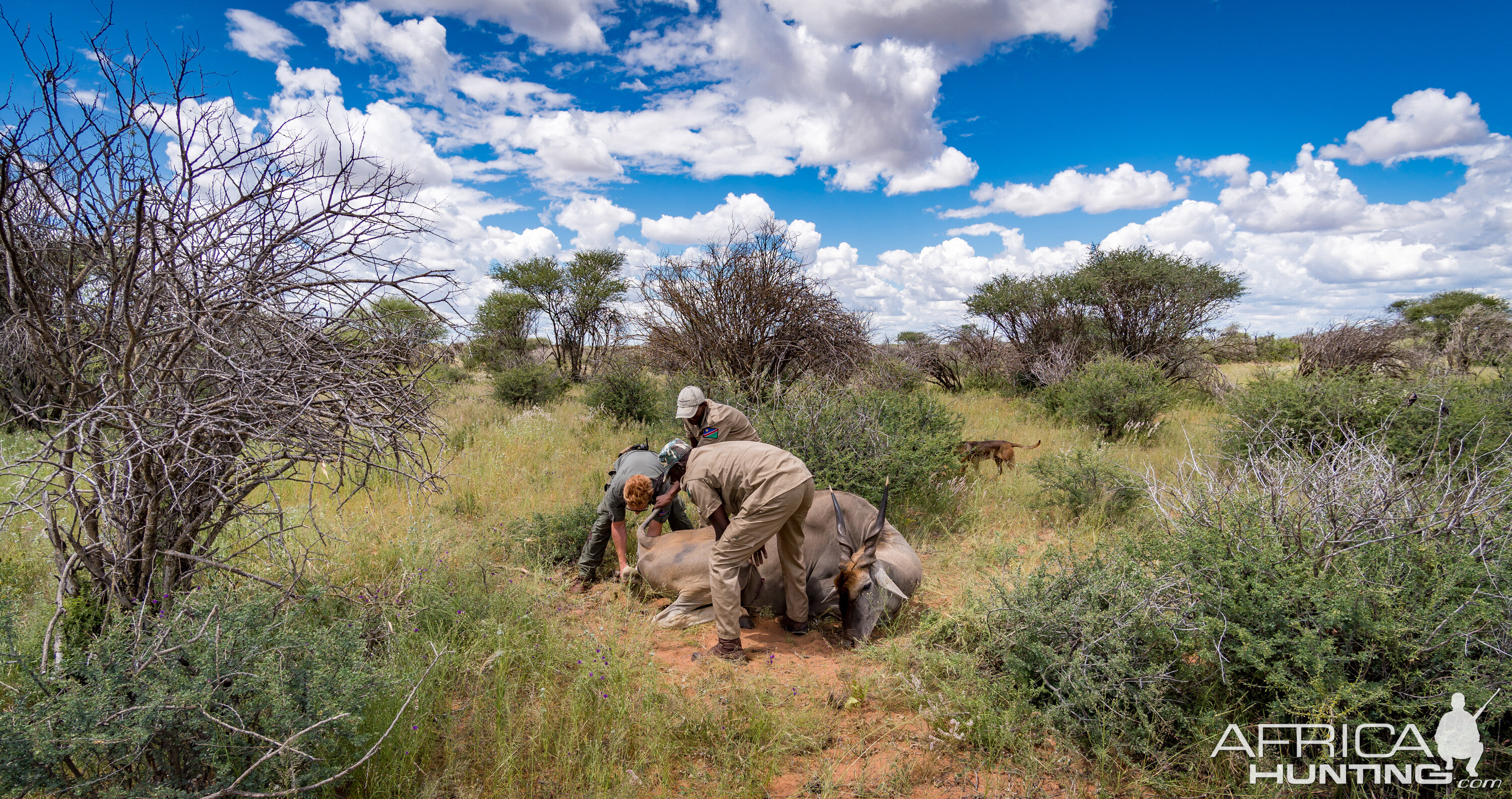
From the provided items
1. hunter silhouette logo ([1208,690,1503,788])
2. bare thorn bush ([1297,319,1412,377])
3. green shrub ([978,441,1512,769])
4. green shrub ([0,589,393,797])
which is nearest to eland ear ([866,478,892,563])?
green shrub ([978,441,1512,769])

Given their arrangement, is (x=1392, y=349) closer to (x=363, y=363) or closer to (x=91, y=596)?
(x=363, y=363)

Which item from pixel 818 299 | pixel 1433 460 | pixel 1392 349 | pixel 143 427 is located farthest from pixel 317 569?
pixel 1392 349

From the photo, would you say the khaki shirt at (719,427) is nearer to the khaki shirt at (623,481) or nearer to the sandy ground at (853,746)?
the khaki shirt at (623,481)

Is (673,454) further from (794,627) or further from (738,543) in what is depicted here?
(794,627)

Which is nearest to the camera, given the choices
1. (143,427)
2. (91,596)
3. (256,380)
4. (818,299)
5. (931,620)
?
(256,380)

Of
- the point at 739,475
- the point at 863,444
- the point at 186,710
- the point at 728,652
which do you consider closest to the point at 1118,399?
the point at 863,444

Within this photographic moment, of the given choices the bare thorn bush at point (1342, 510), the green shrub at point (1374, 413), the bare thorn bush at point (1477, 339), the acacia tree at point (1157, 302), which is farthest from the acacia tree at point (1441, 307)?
the bare thorn bush at point (1342, 510)

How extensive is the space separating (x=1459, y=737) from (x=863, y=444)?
421 cm

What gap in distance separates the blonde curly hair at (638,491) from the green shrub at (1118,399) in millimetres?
8136

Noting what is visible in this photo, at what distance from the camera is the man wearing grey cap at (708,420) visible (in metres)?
4.88

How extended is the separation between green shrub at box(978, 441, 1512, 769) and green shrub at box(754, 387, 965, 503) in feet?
7.99

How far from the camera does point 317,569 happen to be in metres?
4.03

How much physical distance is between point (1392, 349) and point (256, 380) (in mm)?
19350

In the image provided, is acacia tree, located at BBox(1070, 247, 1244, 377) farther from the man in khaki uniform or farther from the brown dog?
the man in khaki uniform
